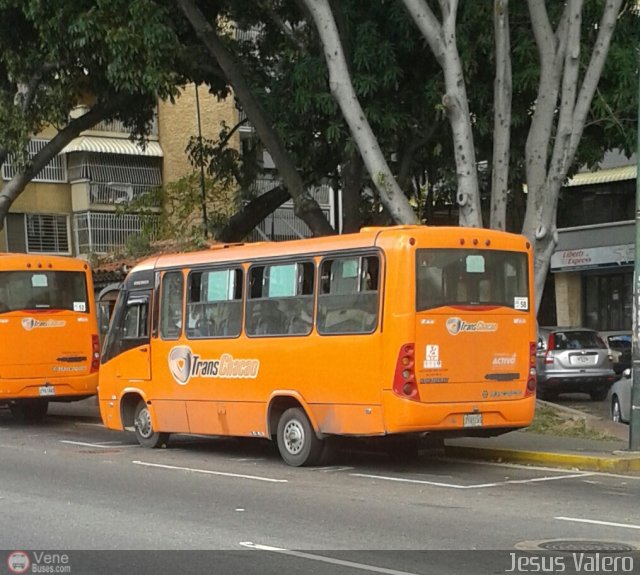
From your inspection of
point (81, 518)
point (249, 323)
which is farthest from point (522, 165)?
point (81, 518)

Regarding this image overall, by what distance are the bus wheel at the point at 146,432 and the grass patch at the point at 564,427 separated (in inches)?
213

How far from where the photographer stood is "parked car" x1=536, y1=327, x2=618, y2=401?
25.5 m

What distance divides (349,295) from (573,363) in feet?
41.7

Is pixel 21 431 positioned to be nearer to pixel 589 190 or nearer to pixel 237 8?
pixel 237 8

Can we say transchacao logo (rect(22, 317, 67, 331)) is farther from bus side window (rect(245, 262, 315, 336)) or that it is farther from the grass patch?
the grass patch

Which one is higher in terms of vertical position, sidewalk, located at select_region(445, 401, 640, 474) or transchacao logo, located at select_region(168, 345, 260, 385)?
transchacao logo, located at select_region(168, 345, 260, 385)

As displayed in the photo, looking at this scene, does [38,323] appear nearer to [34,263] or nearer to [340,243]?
[34,263]

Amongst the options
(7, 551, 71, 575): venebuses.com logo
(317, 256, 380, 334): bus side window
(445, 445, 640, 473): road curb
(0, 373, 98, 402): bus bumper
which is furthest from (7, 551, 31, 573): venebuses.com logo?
(0, 373, 98, 402): bus bumper

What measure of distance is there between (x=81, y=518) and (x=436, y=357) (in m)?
4.63

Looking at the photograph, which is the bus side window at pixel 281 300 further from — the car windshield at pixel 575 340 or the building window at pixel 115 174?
the building window at pixel 115 174

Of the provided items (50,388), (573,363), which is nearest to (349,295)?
(50,388)

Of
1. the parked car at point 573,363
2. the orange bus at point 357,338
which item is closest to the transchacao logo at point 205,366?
the orange bus at point 357,338

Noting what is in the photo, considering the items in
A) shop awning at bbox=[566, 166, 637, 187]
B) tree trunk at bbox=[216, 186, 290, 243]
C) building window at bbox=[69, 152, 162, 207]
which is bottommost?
tree trunk at bbox=[216, 186, 290, 243]

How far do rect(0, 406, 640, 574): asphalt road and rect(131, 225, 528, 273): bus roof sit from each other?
8.75 ft
